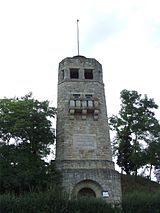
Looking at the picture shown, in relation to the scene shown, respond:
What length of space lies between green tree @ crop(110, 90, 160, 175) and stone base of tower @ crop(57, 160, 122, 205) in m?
6.92

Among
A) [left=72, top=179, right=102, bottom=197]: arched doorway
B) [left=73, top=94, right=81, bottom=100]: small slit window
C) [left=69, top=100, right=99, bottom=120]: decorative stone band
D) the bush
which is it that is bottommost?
the bush

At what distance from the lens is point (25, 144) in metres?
26.9

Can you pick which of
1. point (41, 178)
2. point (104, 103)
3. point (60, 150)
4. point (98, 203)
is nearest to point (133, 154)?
point (104, 103)

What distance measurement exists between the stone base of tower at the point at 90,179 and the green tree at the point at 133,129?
6.92 meters

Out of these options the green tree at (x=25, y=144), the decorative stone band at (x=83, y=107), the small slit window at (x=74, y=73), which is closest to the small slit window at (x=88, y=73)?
the small slit window at (x=74, y=73)

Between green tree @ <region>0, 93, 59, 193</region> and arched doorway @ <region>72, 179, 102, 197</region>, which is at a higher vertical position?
green tree @ <region>0, 93, 59, 193</region>

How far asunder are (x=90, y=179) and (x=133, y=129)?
10412 millimetres

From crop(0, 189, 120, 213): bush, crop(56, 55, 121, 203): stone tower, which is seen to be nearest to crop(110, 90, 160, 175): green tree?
crop(56, 55, 121, 203): stone tower

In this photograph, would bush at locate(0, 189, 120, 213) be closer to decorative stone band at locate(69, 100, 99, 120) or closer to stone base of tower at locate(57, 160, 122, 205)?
stone base of tower at locate(57, 160, 122, 205)

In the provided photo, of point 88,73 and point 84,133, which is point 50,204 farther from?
point 88,73

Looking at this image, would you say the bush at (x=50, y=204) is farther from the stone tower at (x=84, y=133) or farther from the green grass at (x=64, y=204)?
the stone tower at (x=84, y=133)

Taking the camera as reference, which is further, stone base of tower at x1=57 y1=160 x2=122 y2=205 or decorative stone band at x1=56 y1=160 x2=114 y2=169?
decorative stone band at x1=56 y1=160 x2=114 y2=169

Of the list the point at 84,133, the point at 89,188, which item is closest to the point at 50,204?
the point at 89,188

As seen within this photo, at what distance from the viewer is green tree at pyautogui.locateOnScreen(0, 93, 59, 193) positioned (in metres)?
24.6
